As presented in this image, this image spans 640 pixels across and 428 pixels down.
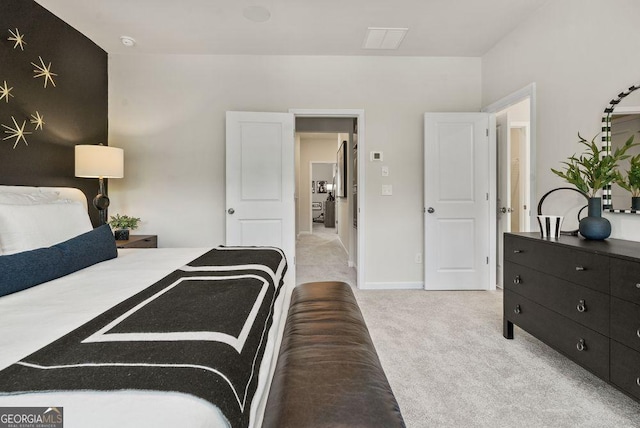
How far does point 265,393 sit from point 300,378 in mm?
226

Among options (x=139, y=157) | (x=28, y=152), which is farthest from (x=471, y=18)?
(x=28, y=152)

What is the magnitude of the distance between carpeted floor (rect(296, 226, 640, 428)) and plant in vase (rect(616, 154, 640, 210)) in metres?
1.09

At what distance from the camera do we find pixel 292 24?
2.93 meters

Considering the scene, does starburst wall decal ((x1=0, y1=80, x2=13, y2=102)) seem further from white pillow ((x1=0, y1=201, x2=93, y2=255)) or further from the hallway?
the hallway

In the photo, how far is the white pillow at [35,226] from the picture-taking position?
5.05 ft

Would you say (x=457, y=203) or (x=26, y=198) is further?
(x=457, y=203)

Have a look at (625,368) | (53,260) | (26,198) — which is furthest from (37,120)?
(625,368)

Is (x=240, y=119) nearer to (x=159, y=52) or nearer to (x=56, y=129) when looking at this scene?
(x=159, y=52)

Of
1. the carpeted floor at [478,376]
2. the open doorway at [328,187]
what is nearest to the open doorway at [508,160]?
the carpeted floor at [478,376]

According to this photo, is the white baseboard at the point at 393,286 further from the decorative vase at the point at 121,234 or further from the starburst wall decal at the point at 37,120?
the starburst wall decal at the point at 37,120

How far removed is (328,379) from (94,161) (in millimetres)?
2932

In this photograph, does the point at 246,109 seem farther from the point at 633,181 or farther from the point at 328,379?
the point at 633,181

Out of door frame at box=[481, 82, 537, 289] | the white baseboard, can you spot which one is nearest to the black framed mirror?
door frame at box=[481, 82, 537, 289]

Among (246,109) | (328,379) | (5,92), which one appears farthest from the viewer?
(246,109)
